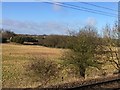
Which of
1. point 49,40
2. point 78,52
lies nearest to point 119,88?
point 78,52

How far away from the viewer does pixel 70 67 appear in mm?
19625

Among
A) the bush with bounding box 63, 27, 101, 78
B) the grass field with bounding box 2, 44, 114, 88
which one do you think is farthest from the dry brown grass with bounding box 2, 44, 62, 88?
the bush with bounding box 63, 27, 101, 78

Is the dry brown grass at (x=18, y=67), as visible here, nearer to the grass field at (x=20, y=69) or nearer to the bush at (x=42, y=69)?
the grass field at (x=20, y=69)

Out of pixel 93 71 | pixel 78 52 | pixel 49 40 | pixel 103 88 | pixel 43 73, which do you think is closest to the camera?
pixel 103 88

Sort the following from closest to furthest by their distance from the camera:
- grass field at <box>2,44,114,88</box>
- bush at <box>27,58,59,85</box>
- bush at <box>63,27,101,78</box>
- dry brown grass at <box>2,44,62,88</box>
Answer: bush at <box>27,58,59,85</box> < grass field at <box>2,44,114,88</box> < dry brown grass at <box>2,44,62,88</box> < bush at <box>63,27,101,78</box>

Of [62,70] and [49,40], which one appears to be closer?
[62,70]

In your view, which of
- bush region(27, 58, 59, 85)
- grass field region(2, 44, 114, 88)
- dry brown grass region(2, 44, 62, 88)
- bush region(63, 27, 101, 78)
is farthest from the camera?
bush region(63, 27, 101, 78)

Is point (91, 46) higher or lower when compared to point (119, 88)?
higher

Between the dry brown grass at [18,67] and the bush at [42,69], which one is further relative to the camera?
the dry brown grass at [18,67]

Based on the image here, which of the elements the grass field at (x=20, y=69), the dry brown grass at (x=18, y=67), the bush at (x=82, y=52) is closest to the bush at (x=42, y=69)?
the grass field at (x=20, y=69)

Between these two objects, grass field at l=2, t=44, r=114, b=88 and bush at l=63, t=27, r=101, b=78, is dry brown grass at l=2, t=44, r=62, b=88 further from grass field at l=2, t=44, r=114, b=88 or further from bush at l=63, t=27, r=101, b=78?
bush at l=63, t=27, r=101, b=78

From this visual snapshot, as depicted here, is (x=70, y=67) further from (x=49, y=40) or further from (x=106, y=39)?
(x=49, y=40)

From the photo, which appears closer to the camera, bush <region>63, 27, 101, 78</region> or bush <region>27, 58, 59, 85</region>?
bush <region>27, 58, 59, 85</region>

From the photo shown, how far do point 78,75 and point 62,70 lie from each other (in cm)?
130
